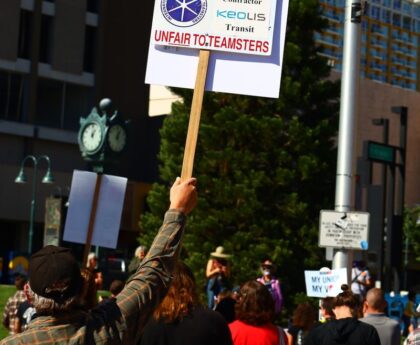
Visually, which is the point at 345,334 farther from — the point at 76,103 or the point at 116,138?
the point at 76,103

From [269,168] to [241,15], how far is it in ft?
69.5

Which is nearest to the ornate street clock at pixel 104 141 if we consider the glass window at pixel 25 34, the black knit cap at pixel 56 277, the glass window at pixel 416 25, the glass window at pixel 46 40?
the black knit cap at pixel 56 277

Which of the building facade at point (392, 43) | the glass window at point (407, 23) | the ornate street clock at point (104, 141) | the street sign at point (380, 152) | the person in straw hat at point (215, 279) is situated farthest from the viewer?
the glass window at point (407, 23)

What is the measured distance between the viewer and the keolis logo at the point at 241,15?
5.92 metres

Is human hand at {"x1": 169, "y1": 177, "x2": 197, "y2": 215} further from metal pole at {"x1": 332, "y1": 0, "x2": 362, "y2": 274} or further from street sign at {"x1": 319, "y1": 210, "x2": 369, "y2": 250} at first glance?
metal pole at {"x1": 332, "y1": 0, "x2": 362, "y2": 274}

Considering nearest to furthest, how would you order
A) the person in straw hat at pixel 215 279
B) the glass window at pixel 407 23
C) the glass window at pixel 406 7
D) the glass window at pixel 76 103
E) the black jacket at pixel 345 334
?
1. the black jacket at pixel 345 334
2. the person in straw hat at pixel 215 279
3. the glass window at pixel 76 103
4. the glass window at pixel 406 7
5. the glass window at pixel 407 23

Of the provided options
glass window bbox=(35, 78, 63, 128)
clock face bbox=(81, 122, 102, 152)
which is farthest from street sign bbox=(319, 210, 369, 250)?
glass window bbox=(35, 78, 63, 128)

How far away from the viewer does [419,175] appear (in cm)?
6881

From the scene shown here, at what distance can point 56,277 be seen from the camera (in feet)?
11.2

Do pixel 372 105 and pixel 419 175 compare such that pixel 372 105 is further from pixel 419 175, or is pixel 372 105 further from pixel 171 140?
pixel 171 140

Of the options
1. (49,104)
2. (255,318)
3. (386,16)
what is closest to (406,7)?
(386,16)

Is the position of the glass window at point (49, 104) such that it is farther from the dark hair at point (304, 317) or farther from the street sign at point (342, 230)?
the dark hair at point (304, 317)

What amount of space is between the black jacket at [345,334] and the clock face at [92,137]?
57.6ft

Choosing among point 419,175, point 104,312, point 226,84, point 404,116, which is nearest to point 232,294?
point 226,84
